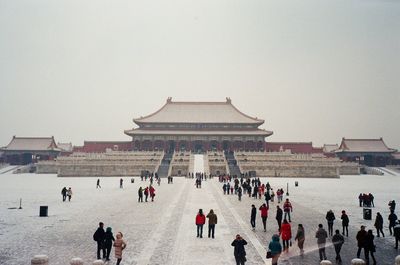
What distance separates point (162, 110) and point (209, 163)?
105 feet

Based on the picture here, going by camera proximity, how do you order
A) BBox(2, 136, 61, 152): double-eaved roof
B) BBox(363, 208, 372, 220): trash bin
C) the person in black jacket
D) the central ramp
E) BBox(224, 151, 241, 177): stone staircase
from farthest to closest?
BBox(2, 136, 61, 152): double-eaved roof → the central ramp → BBox(224, 151, 241, 177): stone staircase → BBox(363, 208, 372, 220): trash bin → the person in black jacket

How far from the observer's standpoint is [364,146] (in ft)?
245

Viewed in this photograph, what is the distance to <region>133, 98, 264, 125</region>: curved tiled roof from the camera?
7738 cm

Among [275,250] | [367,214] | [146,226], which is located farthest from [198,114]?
[275,250]

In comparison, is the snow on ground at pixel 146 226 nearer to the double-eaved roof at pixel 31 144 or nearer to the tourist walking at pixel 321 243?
the tourist walking at pixel 321 243

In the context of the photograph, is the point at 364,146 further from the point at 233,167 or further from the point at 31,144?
the point at 31,144

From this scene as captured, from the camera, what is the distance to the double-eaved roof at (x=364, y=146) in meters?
73.0

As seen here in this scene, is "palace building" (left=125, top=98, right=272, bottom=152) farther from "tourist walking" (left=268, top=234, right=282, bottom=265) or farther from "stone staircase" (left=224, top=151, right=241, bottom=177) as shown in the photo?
"tourist walking" (left=268, top=234, right=282, bottom=265)

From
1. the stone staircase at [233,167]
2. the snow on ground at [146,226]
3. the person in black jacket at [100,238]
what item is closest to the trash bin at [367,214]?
the snow on ground at [146,226]

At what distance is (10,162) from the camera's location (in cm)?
7294

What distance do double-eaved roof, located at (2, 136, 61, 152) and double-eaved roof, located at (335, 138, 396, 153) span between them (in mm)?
57584

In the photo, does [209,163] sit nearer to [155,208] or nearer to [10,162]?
[155,208]

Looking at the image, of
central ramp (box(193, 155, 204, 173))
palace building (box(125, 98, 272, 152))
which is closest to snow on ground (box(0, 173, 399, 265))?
central ramp (box(193, 155, 204, 173))

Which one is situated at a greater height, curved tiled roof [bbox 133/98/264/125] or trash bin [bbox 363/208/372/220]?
curved tiled roof [bbox 133/98/264/125]
